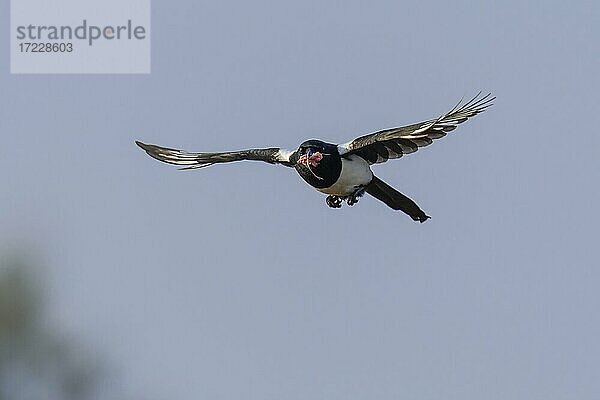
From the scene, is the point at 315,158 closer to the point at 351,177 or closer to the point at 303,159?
the point at 303,159

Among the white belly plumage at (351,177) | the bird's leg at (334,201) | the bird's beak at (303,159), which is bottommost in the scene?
the bird's leg at (334,201)

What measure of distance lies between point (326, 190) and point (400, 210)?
4.74 ft

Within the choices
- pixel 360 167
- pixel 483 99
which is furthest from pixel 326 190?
pixel 483 99

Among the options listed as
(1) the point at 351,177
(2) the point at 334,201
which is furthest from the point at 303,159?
(2) the point at 334,201

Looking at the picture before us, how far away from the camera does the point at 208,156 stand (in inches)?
1398

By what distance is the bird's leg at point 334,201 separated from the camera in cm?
3431

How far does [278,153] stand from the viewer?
3434 centimetres

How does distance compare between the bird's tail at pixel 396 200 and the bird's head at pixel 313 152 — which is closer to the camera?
the bird's head at pixel 313 152

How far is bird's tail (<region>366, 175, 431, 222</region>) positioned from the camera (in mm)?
34625

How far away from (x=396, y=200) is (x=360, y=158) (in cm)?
109

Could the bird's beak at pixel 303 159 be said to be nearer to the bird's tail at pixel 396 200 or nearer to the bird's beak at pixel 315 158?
the bird's beak at pixel 315 158

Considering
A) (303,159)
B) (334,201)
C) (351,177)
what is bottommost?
(334,201)

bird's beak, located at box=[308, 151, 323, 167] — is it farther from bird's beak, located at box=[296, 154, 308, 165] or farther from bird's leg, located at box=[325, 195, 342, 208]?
bird's leg, located at box=[325, 195, 342, 208]

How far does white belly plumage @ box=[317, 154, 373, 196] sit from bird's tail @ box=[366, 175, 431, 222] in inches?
18.7
